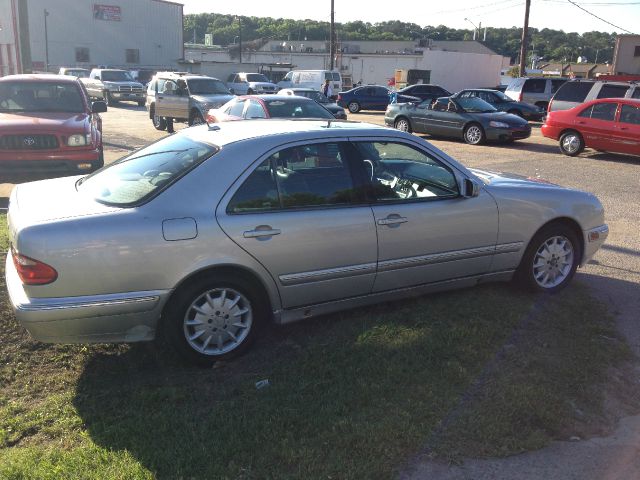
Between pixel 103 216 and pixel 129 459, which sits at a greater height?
pixel 103 216

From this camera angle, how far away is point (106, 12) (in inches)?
1975

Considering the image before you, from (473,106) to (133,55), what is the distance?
41.7 meters

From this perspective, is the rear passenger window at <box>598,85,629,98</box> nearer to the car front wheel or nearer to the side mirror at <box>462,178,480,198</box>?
the car front wheel

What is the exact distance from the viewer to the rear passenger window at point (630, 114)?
13.8 metres

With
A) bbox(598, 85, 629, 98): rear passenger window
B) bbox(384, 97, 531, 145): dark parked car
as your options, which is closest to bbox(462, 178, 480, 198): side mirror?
bbox(384, 97, 531, 145): dark parked car

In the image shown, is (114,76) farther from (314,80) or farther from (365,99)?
(365,99)

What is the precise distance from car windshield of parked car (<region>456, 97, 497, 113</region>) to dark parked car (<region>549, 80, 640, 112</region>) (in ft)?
7.74

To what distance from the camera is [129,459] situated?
3.03 meters

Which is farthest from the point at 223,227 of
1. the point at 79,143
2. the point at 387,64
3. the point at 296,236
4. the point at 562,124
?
the point at 387,64

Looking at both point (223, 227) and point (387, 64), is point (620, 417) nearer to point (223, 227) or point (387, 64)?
point (223, 227)

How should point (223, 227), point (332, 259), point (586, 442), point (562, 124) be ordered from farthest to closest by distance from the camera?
point (562, 124)
point (332, 259)
point (223, 227)
point (586, 442)

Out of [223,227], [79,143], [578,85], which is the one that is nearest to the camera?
[223,227]

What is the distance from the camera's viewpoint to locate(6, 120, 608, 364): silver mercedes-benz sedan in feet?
12.0

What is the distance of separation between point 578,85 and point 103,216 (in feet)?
62.3
